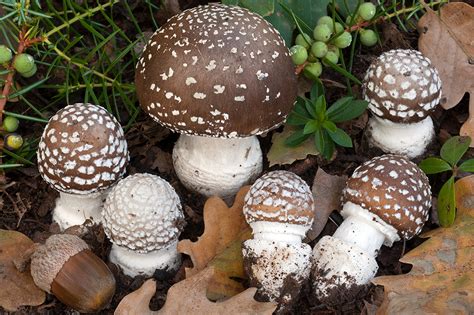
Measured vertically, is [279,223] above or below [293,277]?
above

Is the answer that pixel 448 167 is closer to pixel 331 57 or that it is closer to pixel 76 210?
pixel 331 57

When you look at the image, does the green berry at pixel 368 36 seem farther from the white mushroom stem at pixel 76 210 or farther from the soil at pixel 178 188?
the white mushroom stem at pixel 76 210

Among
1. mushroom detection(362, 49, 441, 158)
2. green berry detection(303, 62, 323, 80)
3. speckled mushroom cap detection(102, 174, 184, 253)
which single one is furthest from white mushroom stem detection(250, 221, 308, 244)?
green berry detection(303, 62, 323, 80)

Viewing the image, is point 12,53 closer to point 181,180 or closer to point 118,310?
point 181,180

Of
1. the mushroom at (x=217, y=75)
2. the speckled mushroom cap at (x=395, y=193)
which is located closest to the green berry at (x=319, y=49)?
the mushroom at (x=217, y=75)

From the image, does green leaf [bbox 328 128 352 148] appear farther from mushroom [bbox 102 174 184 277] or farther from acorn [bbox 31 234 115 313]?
acorn [bbox 31 234 115 313]

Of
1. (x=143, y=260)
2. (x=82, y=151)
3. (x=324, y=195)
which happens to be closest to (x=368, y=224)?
(x=324, y=195)

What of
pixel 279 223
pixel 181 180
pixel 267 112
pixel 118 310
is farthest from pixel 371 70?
pixel 118 310
